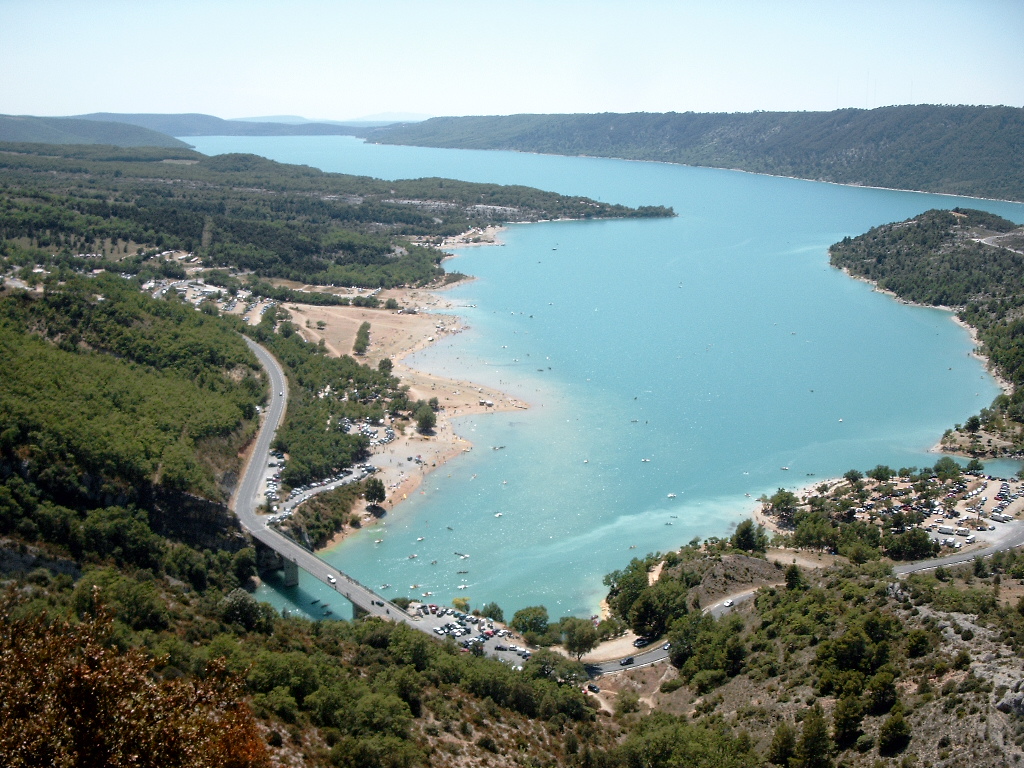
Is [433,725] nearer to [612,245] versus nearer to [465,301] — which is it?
[465,301]

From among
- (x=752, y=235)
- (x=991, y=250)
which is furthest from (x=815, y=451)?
(x=752, y=235)

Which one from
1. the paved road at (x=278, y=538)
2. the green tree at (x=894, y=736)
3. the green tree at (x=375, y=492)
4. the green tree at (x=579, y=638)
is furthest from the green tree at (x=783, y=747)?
the green tree at (x=375, y=492)

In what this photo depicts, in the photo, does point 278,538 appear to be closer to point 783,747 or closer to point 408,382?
point 783,747

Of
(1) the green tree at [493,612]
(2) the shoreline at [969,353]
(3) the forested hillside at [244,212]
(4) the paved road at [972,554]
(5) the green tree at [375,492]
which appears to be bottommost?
(1) the green tree at [493,612]

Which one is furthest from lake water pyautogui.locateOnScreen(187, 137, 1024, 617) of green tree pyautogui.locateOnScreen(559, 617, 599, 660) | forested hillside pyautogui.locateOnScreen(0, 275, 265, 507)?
forested hillside pyautogui.locateOnScreen(0, 275, 265, 507)

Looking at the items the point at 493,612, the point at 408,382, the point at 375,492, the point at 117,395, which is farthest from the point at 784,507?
the point at 117,395

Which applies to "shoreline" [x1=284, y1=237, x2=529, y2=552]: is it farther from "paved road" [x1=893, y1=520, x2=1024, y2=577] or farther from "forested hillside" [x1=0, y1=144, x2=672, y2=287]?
"paved road" [x1=893, y1=520, x2=1024, y2=577]

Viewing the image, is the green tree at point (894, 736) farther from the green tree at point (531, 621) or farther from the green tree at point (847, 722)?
the green tree at point (531, 621)
